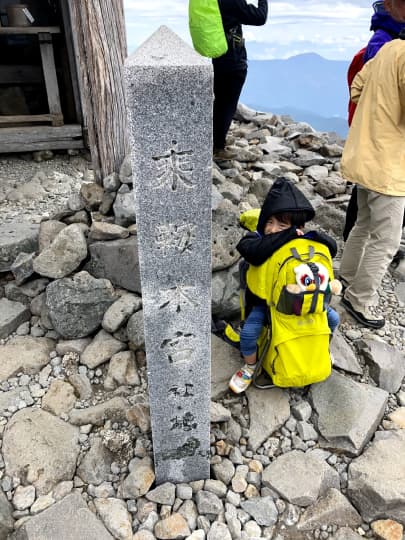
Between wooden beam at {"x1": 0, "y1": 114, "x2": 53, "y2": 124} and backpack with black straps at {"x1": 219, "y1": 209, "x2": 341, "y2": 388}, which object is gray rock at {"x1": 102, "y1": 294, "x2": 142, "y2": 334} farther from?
wooden beam at {"x1": 0, "y1": 114, "x2": 53, "y2": 124}

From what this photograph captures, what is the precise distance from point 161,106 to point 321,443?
242cm

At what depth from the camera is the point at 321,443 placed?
2.95m

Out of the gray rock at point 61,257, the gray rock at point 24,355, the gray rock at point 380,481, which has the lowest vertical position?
the gray rock at point 380,481

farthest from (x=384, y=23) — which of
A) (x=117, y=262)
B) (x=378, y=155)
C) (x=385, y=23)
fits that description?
(x=117, y=262)

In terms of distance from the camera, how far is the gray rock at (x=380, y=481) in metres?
2.52

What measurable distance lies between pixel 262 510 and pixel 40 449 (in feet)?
A: 4.77

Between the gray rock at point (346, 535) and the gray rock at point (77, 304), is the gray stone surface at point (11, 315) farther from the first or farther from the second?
the gray rock at point (346, 535)

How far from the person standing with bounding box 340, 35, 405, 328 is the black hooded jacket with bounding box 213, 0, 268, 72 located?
1.63 metres

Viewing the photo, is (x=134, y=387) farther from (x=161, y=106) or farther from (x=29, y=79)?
(x=29, y=79)

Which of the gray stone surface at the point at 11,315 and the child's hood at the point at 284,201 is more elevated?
the child's hood at the point at 284,201

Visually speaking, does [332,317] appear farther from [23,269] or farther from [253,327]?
[23,269]

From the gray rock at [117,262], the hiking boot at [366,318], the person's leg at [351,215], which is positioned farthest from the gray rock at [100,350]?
the person's leg at [351,215]

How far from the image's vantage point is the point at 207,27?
13.4ft

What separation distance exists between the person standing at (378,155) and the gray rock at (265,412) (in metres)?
1.27
